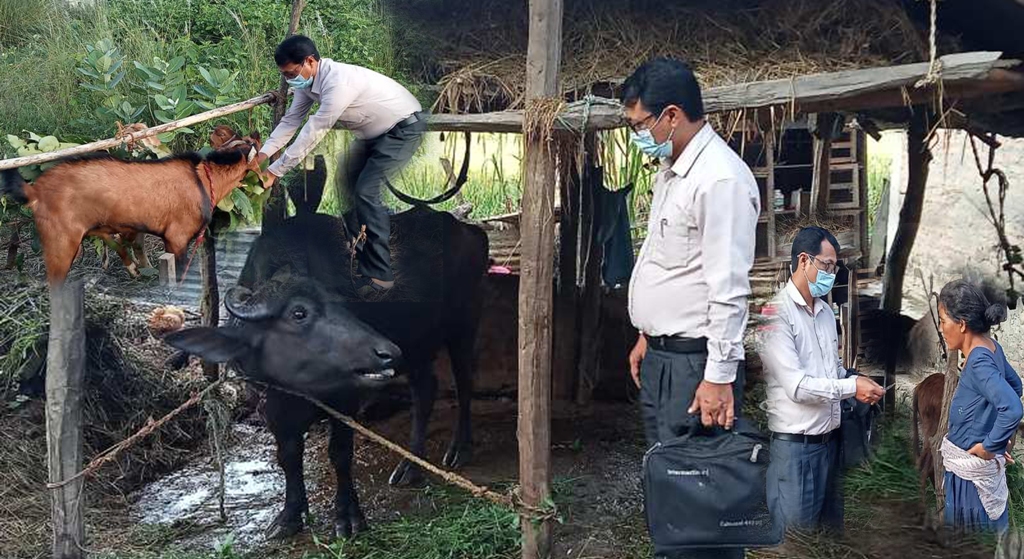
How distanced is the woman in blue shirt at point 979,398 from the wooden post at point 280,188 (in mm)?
3190

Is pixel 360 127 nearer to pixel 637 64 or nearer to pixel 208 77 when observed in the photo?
pixel 208 77

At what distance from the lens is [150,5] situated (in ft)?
30.9

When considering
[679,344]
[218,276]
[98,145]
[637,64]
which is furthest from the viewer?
[218,276]

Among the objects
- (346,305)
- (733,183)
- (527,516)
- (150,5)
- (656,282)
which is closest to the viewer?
(733,183)

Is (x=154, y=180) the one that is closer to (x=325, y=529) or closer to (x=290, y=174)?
(x=290, y=174)

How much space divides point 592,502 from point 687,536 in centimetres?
250

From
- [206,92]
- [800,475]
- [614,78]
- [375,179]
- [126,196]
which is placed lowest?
[800,475]

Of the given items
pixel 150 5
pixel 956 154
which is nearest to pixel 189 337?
pixel 150 5

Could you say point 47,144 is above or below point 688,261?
above

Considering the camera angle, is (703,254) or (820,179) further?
(820,179)

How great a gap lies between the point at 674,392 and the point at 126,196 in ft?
7.65

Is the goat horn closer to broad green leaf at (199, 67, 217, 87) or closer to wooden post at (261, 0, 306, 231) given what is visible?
wooden post at (261, 0, 306, 231)

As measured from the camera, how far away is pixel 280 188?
5.36m

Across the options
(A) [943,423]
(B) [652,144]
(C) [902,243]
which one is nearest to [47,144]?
(B) [652,144]
